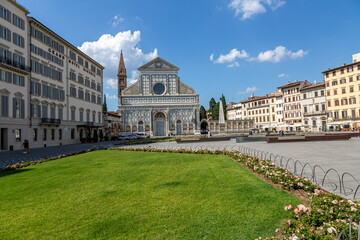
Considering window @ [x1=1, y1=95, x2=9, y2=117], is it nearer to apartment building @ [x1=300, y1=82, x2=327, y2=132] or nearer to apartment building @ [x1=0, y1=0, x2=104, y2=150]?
apartment building @ [x1=0, y1=0, x2=104, y2=150]

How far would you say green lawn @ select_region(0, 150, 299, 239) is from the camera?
166 inches

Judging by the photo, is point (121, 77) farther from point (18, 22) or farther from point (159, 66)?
point (18, 22)

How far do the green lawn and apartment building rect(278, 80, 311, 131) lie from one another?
62.1 metres

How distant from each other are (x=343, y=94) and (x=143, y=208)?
58.8 metres

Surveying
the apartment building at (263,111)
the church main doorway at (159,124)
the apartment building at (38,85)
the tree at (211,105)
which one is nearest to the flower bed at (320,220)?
the apartment building at (38,85)

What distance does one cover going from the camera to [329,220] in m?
4.04

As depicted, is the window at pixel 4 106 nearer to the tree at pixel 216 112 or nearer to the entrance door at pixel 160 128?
the entrance door at pixel 160 128

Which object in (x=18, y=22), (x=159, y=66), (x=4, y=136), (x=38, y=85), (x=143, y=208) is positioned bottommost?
(x=143, y=208)

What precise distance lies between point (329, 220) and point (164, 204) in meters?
3.56

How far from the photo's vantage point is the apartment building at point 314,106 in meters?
54.1

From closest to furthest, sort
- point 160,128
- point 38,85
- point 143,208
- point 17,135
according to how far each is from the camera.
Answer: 1. point 143,208
2. point 17,135
3. point 38,85
4. point 160,128

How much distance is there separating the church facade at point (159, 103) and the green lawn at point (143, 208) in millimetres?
56971

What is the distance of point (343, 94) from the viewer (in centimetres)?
4891

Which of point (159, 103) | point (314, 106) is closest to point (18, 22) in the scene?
point (159, 103)
